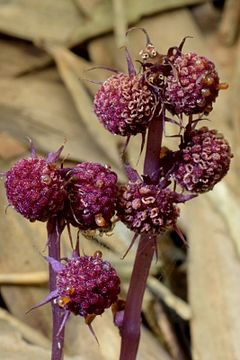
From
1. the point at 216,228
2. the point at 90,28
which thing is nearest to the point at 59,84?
the point at 90,28

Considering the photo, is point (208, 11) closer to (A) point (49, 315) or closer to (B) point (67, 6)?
(B) point (67, 6)

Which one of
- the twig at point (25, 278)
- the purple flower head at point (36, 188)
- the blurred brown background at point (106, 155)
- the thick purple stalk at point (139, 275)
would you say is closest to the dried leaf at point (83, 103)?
the blurred brown background at point (106, 155)

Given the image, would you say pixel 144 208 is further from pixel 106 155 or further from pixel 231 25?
pixel 231 25

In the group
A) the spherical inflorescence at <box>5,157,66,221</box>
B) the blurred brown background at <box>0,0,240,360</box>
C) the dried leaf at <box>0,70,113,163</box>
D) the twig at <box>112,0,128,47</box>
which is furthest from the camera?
the twig at <box>112,0,128,47</box>

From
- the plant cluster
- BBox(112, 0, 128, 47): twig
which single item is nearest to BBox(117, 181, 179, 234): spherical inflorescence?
the plant cluster

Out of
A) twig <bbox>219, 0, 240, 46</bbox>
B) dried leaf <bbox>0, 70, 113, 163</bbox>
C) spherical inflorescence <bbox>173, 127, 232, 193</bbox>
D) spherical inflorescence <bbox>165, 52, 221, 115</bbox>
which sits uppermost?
twig <bbox>219, 0, 240, 46</bbox>

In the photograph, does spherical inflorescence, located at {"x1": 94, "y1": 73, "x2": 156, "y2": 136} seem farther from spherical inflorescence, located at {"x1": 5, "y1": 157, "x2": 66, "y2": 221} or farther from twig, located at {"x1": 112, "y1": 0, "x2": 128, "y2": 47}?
twig, located at {"x1": 112, "y1": 0, "x2": 128, "y2": 47}

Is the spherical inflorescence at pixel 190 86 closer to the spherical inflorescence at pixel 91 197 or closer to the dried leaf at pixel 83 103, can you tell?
the spherical inflorescence at pixel 91 197
